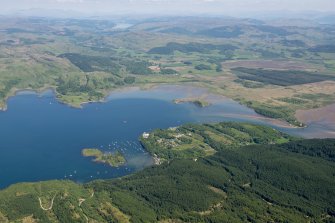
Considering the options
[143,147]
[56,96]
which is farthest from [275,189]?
[56,96]

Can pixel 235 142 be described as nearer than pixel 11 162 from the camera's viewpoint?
No

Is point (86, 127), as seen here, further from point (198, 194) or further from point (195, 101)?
point (198, 194)

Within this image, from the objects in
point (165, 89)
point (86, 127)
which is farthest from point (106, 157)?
point (165, 89)

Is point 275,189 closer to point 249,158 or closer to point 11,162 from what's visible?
point 249,158

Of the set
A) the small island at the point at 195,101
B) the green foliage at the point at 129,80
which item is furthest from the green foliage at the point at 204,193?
the green foliage at the point at 129,80

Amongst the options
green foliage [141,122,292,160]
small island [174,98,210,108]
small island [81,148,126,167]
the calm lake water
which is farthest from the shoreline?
small island [81,148,126,167]

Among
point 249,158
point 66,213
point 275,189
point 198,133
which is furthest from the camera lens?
point 198,133

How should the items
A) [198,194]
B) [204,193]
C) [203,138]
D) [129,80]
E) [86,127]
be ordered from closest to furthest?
1. [198,194]
2. [204,193]
3. [203,138]
4. [86,127]
5. [129,80]
